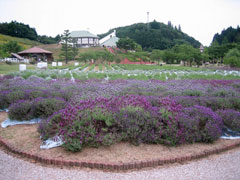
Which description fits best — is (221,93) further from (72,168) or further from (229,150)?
(72,168)

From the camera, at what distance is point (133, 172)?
373 centimetres

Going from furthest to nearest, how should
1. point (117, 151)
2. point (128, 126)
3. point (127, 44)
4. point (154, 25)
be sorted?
point (154, 25) < point (127, 44) < point (128, 126) < point (117, 151)

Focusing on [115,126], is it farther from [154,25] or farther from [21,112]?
[154,25]

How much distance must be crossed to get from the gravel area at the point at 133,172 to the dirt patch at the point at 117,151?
30cm

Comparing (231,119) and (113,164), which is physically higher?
(231,119)

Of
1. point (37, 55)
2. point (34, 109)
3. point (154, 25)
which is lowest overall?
point (34, 109)

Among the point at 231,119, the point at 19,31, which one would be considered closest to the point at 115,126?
the point at 231,119

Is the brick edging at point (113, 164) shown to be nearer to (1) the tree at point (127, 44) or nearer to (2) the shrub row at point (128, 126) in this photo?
(2) the shrub row at point (128, 126)

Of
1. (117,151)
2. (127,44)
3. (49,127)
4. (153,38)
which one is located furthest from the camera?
(153,38)

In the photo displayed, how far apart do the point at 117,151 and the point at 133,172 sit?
2.38 feet

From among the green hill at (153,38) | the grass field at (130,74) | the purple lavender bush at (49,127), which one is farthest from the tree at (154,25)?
the purple lavender bush at (49,127)

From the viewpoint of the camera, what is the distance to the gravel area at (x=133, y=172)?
356 centimetres

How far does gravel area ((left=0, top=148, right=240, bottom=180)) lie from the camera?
3.56 m

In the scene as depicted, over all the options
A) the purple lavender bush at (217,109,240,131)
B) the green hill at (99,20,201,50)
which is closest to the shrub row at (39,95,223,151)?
the purple lavender bush at (217,109,240,131)
